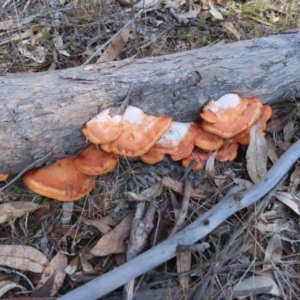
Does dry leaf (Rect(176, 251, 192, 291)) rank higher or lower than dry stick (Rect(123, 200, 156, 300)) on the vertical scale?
lower

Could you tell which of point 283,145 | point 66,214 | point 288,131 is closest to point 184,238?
point 66,214

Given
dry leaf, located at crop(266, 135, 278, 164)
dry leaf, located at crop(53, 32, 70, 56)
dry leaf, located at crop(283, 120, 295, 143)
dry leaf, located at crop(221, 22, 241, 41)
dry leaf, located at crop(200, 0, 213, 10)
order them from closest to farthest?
1. dry leaf, located at crop(266, 135, 278, 164)
2. dry leaf, located at crop(283, 120, 295, 143)
3. dry leaf, located at crop(53, 32, 70, 56)
4. dry leaf, located at crop(221, 22, 241, 41)
5. dry leaf, located at crop(200, 0, 213, 10)

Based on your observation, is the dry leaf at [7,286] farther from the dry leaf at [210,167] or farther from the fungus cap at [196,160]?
the dry leaf at [210,167]

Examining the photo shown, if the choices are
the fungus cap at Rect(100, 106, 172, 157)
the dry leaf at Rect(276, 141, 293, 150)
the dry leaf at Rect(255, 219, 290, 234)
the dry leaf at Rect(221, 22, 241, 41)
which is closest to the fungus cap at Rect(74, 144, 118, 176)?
the fungus cap at Rect(100, 106, 172, 157)

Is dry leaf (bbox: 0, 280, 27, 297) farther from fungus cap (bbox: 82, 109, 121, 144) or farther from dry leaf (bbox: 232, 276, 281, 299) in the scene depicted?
dry leaf (bbox: 232, 276, 281, 299)

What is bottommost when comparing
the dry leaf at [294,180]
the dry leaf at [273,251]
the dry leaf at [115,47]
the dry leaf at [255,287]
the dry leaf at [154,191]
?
the dry leaf at [255,287]

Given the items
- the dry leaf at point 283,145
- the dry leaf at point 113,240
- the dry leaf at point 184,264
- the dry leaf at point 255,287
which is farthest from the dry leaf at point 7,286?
the dry leaf at point 283,145

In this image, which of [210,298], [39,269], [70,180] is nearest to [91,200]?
[70,180]
